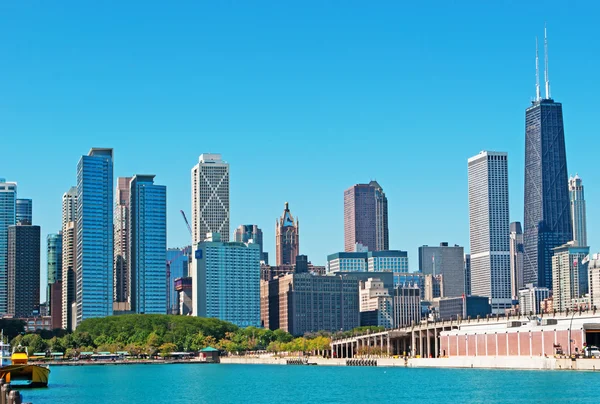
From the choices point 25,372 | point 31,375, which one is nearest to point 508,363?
point 31,375

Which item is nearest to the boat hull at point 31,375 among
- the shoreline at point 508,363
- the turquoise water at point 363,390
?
the turquoise water at point 363,390

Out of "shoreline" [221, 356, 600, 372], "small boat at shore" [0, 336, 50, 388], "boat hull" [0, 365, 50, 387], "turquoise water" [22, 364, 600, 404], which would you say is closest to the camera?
"turquoise water" [22, 364, 600, 404]

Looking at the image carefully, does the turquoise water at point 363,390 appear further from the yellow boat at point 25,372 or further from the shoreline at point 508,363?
the shoreline at point 508,363

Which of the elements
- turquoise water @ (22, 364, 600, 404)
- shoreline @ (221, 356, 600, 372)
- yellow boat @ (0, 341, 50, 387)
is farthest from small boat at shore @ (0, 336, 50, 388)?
shoreline @ (221, 356, 600, 372)

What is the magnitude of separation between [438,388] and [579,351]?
39762 millimetres

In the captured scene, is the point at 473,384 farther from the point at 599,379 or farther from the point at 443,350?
the point at 443,350

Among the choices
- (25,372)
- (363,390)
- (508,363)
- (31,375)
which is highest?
(25,372)

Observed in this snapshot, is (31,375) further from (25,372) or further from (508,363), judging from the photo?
(508,363)

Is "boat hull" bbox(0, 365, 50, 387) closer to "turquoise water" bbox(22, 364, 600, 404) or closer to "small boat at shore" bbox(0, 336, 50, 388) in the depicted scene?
"small boat at shore" bbox(0, 336, 50, 388)

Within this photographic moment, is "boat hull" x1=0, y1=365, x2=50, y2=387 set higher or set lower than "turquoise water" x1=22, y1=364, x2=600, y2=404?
higher

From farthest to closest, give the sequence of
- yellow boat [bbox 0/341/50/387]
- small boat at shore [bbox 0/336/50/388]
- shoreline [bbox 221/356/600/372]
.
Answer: shoreline [bbox 221/356/600/372]
yellow boat [bbox 0/341/50/387]
small boat at shore [bbox 0/336/50/388]

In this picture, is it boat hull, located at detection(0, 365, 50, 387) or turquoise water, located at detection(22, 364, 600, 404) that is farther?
boat hull, located at detection(0, 365, 50, 387)

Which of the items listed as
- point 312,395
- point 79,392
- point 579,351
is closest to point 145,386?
point 79,392

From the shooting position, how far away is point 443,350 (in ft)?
652
